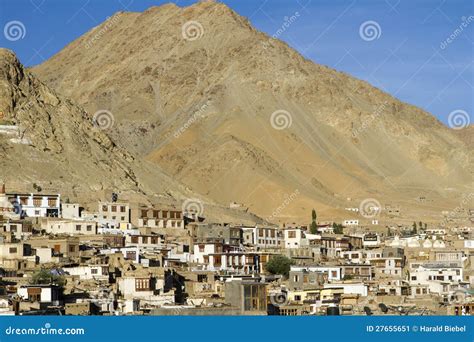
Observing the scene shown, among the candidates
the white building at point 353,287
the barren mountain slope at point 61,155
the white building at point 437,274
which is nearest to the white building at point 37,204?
the barren mountain slope at point 61,155

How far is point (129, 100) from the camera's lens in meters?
164

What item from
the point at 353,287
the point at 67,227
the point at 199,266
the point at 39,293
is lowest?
the point at 39,293

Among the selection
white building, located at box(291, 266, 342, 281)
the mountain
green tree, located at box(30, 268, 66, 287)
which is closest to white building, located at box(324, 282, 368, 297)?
white building, located at box(291, 266, 342, 281)

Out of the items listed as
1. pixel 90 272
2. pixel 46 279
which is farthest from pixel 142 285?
pixel 46 279

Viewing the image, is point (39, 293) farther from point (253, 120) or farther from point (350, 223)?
point (253, 120)

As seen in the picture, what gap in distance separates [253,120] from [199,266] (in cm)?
8733

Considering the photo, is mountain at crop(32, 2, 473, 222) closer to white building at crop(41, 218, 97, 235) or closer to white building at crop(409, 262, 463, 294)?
white building at crop(41, 218, 97, 235)

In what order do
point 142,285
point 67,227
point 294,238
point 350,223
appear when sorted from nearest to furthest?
point 142,285
point 67,227
point 294,238
point 350,223

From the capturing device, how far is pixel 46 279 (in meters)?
→ 50.5

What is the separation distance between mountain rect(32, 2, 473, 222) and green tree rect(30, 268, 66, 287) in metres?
66.6

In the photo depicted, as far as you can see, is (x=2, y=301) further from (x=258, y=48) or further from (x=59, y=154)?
(x=258, y=48)

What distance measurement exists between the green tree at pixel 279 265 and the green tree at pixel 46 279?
53.6ft

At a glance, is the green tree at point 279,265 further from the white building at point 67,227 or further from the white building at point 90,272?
the white building at point 90,272

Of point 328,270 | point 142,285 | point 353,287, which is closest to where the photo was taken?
point 142,285
